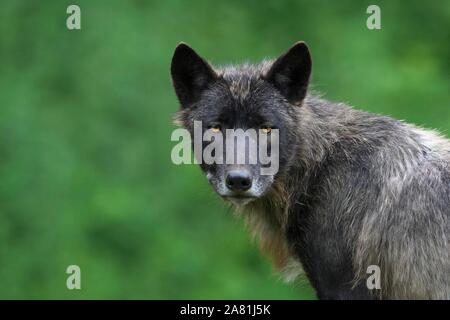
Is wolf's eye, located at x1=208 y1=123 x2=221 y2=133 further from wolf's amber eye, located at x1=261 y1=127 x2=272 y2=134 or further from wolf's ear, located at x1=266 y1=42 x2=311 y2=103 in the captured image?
wolf's ear, located at x1=266 y1=42 x2=311 y2=103

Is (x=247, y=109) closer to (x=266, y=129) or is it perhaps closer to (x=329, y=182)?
(x=266, y=129)

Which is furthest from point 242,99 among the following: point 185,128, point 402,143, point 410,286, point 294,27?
point 294,27

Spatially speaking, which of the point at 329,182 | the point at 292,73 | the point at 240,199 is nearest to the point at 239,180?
the point at 240,199

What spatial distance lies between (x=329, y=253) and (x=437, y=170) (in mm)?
1318

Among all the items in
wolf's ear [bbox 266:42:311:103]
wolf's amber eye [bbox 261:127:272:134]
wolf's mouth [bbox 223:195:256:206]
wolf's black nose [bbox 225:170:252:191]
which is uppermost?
wolf's ear [bbox 266:42:311:103]

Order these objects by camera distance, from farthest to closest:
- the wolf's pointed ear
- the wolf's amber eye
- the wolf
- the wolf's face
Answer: the wolf's pointed ear → the wolf's amber eye → the wolf's face → the wolf

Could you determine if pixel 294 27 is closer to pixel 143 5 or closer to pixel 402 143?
pixel 143 5

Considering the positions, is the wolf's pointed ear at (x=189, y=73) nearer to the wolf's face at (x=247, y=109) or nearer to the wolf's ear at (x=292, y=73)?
the wolf's face at (x=247, y=109)

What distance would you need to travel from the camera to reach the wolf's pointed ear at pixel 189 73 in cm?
1185

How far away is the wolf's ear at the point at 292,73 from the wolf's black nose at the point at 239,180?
39.9 inches

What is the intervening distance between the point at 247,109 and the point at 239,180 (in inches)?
28.5

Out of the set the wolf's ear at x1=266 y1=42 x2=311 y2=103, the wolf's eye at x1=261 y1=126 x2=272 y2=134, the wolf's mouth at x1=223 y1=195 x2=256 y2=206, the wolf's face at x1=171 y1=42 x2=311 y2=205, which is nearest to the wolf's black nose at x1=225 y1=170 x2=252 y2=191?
the wolf's face at x1=171 y1=42 x2=311 y2=205

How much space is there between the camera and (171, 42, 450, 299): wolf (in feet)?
36.8

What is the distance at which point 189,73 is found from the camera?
1202cm
